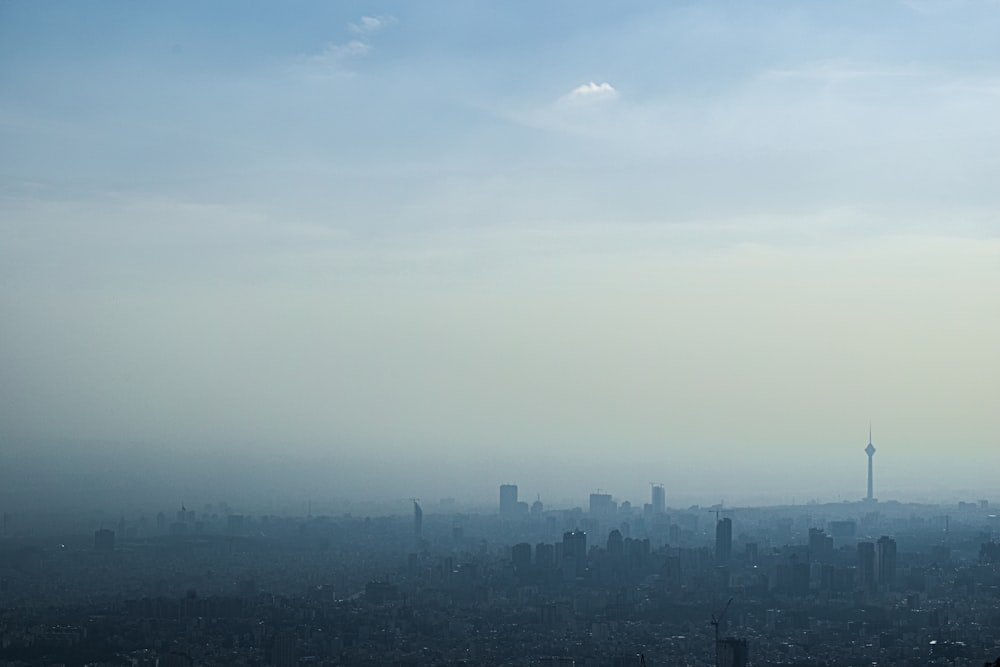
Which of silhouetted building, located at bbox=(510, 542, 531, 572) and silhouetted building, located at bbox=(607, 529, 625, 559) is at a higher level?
silhouetted building, located at bbox=(607, 529, 625, 559)

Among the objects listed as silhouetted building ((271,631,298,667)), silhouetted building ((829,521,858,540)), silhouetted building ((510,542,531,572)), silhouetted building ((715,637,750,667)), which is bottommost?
silhouetted building ((271,631,298,667))

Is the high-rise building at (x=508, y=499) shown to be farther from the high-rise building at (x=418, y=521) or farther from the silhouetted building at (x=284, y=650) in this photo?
the silhouetted building at (x=284, y=650)

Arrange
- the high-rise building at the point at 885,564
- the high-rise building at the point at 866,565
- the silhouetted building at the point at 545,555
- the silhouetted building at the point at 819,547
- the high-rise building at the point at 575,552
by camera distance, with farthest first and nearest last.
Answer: the silhouetted building at the point at 819,547 < the silhouetted building at the point at 545,555 < the high-rise building at the point at 575,552 < the high-rise building at the point at 885,564 < the high-rise building at the point at 866,565

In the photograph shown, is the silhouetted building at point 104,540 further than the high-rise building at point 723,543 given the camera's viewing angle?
No

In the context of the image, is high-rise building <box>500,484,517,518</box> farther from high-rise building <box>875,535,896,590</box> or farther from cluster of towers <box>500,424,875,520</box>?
high-rise building <box>875,535,896,590</box>

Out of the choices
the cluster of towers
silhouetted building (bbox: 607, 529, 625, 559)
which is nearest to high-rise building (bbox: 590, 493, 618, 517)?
the cluster of towers

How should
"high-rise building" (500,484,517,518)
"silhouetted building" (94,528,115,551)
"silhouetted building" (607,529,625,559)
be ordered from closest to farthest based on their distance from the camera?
"silhouetted building" (94,528,115,551) → "silhouetted building" (607,529,625,559) → "high-rise building" (500,484,517,518)

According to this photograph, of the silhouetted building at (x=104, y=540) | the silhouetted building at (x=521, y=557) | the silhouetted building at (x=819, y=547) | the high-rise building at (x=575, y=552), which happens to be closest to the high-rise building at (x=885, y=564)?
the silhouetted building at (x=819, y=547)
